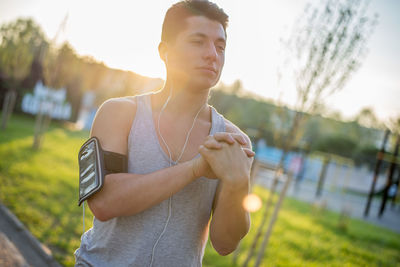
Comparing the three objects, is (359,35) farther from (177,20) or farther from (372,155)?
(372,155)

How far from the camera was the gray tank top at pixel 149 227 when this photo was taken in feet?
4.50

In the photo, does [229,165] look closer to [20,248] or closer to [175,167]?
[175,167]

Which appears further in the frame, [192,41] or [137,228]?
[192,41]

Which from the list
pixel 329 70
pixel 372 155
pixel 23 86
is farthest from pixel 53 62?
pixel 372 155

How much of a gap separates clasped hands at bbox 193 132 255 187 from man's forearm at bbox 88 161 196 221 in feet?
0.23

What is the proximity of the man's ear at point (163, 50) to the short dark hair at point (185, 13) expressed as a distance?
0.13ft

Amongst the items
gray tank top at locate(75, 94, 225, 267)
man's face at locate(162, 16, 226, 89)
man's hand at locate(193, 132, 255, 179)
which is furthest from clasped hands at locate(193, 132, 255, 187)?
man's face at locate(162, 16, 226, 89)

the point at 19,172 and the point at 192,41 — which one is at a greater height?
the point at 192,41

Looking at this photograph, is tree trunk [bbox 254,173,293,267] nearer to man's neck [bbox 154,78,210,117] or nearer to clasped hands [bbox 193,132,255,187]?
man's neck [bbox 154,78,210,117]

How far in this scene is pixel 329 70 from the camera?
4383 millimetres

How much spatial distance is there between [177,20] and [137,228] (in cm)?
103

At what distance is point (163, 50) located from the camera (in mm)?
1628

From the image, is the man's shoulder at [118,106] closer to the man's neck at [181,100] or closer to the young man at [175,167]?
the young man at [175,167]

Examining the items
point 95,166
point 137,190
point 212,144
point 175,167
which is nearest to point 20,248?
point 95,166
